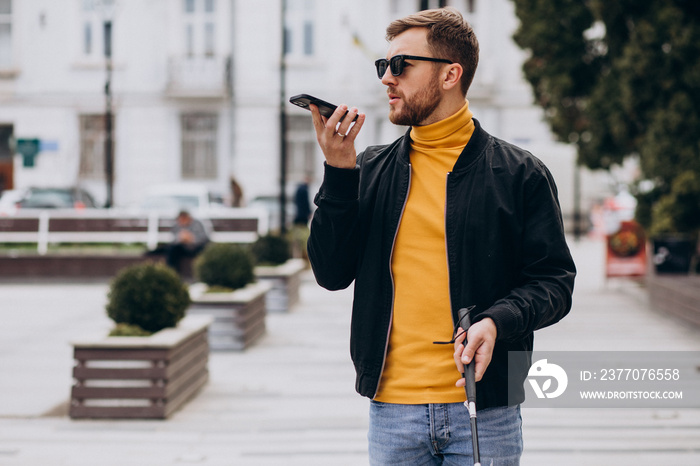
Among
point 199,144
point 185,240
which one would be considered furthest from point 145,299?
point 199,144

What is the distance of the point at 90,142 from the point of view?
3281 cm

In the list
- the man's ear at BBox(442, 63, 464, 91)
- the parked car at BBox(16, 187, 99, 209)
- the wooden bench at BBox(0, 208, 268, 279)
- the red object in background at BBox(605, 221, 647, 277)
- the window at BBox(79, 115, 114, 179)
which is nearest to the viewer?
the man's ear at BBox(442, 63, 464, 91)

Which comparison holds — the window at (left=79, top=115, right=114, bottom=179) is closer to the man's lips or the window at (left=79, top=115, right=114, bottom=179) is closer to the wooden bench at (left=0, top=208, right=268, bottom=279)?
the wooden bench at (left=0, top=208, right=268, bottom=279)

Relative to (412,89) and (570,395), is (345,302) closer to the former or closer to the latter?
(570,395)

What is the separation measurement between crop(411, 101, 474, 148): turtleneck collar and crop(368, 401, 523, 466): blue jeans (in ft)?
2.39

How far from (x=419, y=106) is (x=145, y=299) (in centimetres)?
477

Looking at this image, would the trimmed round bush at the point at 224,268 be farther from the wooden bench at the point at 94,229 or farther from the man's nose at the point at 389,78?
the wooden bench at the point at 94,229

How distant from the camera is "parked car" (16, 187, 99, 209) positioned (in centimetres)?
2436

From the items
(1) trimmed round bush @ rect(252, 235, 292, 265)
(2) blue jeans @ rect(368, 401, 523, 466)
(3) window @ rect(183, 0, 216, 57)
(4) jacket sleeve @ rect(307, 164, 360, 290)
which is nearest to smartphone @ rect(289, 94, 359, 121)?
(4) jacket sleeve @ rect(307, 164, 360, 290)

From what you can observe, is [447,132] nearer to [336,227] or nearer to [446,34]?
[446,34]

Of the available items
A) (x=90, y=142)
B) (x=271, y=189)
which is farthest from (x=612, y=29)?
(x=90, y=142)

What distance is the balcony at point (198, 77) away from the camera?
3231cm

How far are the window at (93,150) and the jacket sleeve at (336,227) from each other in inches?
1233

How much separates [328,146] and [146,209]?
842 inches
